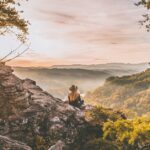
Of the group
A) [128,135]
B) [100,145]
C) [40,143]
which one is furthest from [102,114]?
[40,143]

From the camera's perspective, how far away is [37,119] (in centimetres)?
3344

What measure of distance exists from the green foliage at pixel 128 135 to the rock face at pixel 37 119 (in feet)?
6.44

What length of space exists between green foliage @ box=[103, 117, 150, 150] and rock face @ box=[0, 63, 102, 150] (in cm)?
196

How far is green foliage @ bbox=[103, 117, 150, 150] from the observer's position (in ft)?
122

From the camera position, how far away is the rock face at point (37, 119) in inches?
1202

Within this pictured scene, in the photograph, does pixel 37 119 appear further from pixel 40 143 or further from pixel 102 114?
pixel 102 114

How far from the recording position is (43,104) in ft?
116

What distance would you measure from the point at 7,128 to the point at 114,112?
64.2ft

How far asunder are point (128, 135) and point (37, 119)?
32.6ft

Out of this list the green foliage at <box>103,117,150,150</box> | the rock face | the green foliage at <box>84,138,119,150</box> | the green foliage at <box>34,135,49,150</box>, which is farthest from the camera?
the green foliage at <box>103,117,150,150</box>

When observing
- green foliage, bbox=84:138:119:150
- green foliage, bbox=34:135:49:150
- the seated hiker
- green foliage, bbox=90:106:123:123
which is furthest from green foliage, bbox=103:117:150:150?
green foliage, bbox=34:135:49:150

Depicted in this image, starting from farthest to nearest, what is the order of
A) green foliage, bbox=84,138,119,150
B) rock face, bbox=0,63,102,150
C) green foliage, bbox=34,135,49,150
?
1. green foliage, bbox=84,138,119,150
2. green foliage, bbox=34,135,49,150
3. rock face, bbox=0,63,102,150

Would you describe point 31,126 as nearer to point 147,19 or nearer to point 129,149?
point 129,149

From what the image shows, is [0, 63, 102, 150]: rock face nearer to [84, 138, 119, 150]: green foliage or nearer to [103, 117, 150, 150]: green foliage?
[84, 138, 119, 150]: green foliage
